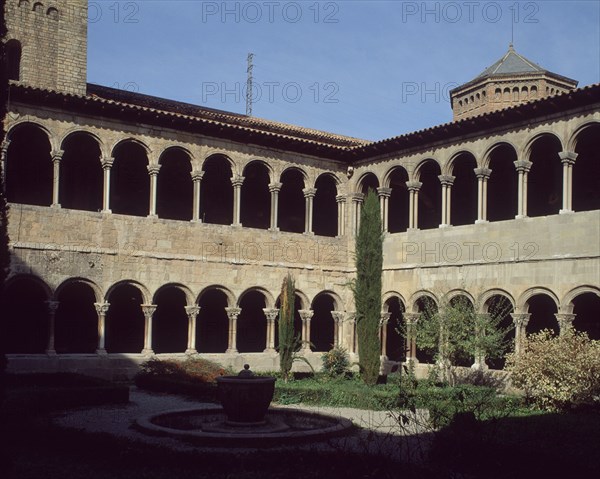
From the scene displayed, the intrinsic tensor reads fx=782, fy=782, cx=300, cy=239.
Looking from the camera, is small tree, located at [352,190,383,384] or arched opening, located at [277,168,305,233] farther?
arched opening, located at [277,168,305,233]

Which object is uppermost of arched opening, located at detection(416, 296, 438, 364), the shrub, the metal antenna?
the metal antenna

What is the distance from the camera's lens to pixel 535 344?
633 inches

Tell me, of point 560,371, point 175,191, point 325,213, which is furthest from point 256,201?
point 560,371

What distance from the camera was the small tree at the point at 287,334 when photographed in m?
19.1

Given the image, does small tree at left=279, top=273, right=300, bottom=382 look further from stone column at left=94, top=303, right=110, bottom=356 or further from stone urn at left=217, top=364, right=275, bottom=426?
stone urn at left=217, top=364, right=275, bottom=426

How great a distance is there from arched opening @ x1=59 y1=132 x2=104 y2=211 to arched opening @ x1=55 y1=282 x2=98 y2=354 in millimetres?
2385

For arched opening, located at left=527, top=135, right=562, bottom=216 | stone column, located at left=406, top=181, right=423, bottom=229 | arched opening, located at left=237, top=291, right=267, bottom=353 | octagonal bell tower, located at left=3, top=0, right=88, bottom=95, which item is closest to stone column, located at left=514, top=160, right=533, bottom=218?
arched opening, located at left=527, top=135, right=562, bottom=216

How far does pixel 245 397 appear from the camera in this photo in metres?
12.0

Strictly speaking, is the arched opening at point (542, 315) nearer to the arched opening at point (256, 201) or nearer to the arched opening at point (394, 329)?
the arched opening at point (394, 329)

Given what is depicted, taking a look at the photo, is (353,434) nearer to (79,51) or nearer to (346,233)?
(346,233)

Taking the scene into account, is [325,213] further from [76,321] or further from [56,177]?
[56,177]

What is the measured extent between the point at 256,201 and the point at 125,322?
5.85 meters

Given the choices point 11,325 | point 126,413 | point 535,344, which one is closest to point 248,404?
point 126,413

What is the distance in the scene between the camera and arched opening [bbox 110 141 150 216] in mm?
23266
